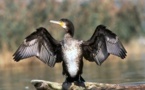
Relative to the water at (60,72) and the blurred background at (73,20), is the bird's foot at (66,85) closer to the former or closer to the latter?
the water at (60,72)

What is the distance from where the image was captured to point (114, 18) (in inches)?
1141

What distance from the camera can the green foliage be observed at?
2758 cm

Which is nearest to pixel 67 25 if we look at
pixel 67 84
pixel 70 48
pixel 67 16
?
pixel 70 48

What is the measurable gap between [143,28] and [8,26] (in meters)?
7.29

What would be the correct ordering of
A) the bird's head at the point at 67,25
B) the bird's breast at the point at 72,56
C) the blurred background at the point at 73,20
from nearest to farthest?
1. the bird's breast at the point at 72,56
2. the bird's head at the point at 67,25
3. the blurred background at the point at 73,20

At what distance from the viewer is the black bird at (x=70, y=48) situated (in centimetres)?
1198

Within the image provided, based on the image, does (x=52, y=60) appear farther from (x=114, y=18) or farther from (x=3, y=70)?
(x=114, y=18)

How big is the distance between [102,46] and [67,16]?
16184 millimetres

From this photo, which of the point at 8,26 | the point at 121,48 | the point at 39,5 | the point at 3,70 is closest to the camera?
the point at 121,48

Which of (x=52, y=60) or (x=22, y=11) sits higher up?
(x=22, y=11)

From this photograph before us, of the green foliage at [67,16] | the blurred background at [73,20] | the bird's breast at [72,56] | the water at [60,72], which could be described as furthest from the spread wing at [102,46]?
the green foliage at [67,16]

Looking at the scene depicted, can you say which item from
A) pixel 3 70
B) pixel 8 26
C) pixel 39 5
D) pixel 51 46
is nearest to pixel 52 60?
pixel 51 46

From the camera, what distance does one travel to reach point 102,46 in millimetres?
12719

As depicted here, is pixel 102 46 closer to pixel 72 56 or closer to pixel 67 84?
pixel 72 56
